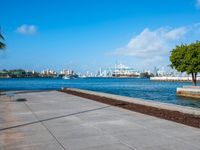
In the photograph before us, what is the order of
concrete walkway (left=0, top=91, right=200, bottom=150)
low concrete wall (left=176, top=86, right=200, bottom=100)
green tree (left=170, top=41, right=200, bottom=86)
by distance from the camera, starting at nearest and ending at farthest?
concrete walkway (left=0, top=91, right=200, bottom=150)
low concrete wall (left=176, top=86, right=200, bottom=100)
green tree (left=170, top=41, right=200, bottom=86)

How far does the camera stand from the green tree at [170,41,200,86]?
67938 millimetres

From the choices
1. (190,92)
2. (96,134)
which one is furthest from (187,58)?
(96,134)

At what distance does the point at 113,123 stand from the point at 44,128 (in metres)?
2.93

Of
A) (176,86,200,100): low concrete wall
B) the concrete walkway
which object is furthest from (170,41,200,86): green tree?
the concrete walkway

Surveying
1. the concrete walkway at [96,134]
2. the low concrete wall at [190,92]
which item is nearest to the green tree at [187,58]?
the low concrete wall at [190,92]

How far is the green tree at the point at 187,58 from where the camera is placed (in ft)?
223

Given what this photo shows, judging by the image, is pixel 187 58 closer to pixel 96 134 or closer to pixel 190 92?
pixel 190 92

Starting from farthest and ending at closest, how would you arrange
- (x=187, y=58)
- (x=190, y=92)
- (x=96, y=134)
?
1. (x=187, y=58)
2. (x=190, y=92)
3. (x=96, y=134)

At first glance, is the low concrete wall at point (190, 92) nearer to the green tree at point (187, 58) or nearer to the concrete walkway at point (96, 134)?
the green tree at point (187, 58)

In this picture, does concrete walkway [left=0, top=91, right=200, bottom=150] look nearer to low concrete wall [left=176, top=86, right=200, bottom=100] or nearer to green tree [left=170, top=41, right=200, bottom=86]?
low concrete wall [left=176, top=86, right=200, bottom=100]

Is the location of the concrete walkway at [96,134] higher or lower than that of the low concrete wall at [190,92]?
higher

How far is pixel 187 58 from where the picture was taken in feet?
224

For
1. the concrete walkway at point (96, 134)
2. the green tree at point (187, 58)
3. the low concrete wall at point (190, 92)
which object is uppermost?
the green tree at point (187, 58)

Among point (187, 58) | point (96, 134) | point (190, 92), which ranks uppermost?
point (187, 58)
